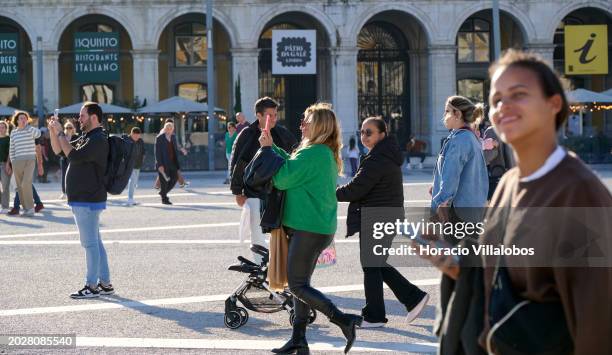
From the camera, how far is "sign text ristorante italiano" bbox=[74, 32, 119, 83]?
124 feet

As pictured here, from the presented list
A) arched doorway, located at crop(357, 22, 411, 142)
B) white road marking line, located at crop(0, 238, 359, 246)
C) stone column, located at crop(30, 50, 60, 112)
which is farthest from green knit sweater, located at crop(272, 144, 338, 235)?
arched doorway, located at crop(357, 22, 411, 142)

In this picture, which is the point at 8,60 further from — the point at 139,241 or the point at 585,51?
the point at 139,241

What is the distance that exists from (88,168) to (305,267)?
3.40 meters

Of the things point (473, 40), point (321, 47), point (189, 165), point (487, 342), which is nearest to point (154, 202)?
point (189, 165)

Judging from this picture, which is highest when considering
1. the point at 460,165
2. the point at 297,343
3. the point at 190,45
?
the point at 190,45

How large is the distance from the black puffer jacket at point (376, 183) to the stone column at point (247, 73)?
101 ft

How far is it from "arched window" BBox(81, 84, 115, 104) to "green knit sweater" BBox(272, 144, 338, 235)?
36.5 m

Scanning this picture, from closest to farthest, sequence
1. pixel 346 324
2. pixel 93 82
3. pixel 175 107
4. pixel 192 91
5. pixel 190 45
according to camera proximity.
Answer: pixel 346 324
pixel 175 107
pixel 93 82
pixel 190 45
pixel 192 91

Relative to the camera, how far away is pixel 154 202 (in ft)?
68.9

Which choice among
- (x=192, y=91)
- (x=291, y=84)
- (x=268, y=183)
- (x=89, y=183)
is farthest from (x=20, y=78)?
(x=268, y=183)

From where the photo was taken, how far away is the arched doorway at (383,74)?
4400cm

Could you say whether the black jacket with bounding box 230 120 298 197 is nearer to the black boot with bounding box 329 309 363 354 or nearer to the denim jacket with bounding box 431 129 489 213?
the denim jacket with bounding box 431 129 489 213

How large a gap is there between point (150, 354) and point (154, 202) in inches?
545

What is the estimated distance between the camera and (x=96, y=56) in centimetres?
3806
